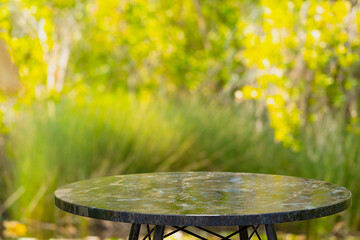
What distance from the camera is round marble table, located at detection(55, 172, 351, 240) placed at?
1477mm

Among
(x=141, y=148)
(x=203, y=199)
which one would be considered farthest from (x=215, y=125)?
(x=203, y=199)

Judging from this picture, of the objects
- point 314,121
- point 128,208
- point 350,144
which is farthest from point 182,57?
point 128,208

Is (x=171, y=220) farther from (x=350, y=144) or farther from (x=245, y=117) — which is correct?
(x=245, y=117)

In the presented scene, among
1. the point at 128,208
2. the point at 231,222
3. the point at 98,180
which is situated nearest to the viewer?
the point at 231,222

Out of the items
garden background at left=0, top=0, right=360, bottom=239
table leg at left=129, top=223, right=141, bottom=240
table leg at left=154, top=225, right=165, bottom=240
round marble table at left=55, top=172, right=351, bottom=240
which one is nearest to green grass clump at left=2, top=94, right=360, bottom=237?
garden background at left=0, top=0, right=360, bottom=239

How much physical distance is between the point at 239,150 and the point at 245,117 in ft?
3.04

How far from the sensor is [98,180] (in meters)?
2.31

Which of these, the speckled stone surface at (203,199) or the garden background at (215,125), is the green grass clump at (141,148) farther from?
the speckled stone surface at (203,199)

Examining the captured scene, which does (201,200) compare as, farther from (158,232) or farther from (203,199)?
(158,232)

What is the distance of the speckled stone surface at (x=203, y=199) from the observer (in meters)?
1.48

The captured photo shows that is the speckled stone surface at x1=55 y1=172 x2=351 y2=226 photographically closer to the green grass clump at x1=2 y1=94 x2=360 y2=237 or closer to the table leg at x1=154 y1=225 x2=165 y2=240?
the table leg at x1=154 y1=225 x2=165 y2=240

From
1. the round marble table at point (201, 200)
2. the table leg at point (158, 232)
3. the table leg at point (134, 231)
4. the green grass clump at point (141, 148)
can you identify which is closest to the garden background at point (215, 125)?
the green grass clump at point (141, 148)

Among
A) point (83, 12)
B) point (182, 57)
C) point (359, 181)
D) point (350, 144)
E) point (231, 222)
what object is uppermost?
point (83, 12)

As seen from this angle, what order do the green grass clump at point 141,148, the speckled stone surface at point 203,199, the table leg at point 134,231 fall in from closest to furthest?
the speckled stone surface at point 203,199, the table leg at point 134,231, the green grass clump at point 141,148
